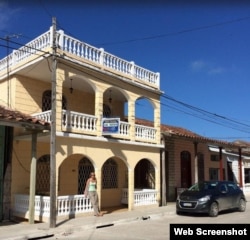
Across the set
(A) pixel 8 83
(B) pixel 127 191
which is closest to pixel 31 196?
(A) pixel 8 83

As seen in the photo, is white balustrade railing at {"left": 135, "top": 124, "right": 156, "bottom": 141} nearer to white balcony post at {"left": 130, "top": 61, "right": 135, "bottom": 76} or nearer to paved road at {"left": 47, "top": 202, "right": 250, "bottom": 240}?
white balcony post at {"left": 130, "top": 61, "right": 135, "bottom": 76}

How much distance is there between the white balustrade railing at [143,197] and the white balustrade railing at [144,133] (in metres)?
2.51

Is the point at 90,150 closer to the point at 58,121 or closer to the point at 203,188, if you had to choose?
the point at 58,121

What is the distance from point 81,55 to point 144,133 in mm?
5229

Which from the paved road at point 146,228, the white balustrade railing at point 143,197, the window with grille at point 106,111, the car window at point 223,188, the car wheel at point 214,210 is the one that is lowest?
the paved road at point 146,228

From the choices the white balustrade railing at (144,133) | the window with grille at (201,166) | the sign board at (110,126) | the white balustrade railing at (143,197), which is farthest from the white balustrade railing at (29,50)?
the window with grille at (201,166)

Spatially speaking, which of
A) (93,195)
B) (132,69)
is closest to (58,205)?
(93,195)

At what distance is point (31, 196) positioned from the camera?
13.5 m

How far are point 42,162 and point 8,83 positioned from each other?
3573 millimetres

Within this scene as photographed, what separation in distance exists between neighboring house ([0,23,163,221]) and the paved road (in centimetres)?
189

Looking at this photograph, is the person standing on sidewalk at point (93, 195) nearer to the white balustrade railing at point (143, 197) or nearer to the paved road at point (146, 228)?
the paved road at point (146, 228)

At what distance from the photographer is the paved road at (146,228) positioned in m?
11.3

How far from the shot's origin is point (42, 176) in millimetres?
16109

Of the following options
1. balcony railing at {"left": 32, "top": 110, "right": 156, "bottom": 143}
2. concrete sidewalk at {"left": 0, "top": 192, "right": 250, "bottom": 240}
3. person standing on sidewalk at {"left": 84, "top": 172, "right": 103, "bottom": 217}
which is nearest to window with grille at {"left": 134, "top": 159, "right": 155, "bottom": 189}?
balcony railing at {"left": 32, "top": 110, "right": 156, "bottom": 143}
